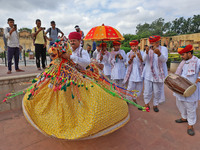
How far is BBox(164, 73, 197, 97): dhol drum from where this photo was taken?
259 centimetres

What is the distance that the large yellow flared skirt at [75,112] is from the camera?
1915 mm

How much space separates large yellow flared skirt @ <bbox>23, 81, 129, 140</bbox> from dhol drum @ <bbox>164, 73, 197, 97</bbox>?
128 cm

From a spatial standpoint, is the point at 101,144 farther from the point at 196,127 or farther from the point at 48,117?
the point at 196,127

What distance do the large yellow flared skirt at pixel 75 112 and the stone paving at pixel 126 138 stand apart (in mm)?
549

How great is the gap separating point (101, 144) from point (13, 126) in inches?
80.1

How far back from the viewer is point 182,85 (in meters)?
2.68

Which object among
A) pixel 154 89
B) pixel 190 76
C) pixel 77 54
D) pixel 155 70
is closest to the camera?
pixel 77 54

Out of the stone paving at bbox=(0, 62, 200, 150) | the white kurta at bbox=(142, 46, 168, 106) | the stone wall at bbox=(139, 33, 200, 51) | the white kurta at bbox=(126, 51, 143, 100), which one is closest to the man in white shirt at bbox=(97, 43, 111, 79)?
the white kurta at bbox=(126, 51, 143, 100)

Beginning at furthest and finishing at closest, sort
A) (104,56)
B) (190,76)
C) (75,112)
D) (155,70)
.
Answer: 1. (104,56)
2. (155,70)
3. (190,76)
4. (75,112)

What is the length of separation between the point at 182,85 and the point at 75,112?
6.96 ft

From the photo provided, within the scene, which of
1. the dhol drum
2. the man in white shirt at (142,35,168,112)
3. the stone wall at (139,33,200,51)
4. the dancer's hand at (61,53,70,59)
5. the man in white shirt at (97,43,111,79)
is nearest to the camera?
the dancer's hand at (61,53,70,59)

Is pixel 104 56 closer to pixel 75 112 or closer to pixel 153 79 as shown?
pixel 153 79

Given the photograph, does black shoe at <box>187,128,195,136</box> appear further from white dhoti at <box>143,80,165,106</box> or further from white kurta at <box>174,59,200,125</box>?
white dhoti at <box>143,80,165,106</box>

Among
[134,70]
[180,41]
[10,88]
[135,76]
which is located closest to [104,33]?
[134,70]
